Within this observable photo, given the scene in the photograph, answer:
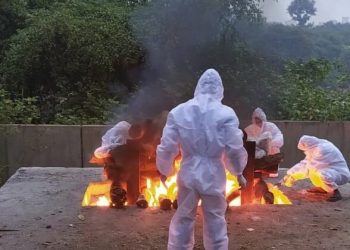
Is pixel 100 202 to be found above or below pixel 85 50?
below

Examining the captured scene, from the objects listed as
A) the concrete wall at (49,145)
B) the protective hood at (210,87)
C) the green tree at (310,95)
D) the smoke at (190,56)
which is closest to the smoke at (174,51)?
the smoke at (190,56)

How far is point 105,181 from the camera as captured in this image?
6.98 m

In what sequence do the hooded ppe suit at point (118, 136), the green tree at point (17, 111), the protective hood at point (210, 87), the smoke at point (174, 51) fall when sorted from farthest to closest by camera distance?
the green tree at point (17, 111) → the smoke at point (174, 51) → the hooded ppe suit at point (118, 136) → the protective hood at point (210, 87)

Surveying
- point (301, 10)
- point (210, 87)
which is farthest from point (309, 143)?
point (301, 10)

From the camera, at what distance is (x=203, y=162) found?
4727mm

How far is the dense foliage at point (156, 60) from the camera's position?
9.09m

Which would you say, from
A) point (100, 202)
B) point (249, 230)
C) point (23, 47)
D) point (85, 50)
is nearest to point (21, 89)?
point (23, 47)

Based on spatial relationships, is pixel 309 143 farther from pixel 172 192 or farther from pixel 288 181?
pixel 172 192

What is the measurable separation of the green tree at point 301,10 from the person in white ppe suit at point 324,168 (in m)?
3.24

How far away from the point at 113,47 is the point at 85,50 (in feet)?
1.81

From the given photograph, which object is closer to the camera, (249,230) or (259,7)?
(249,230)

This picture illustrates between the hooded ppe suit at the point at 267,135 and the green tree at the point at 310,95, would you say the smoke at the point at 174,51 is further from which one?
the green tree at the point at 310,95

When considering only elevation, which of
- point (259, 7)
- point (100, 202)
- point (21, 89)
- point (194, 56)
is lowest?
point (100, 202)

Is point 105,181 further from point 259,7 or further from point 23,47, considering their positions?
point 23,47
